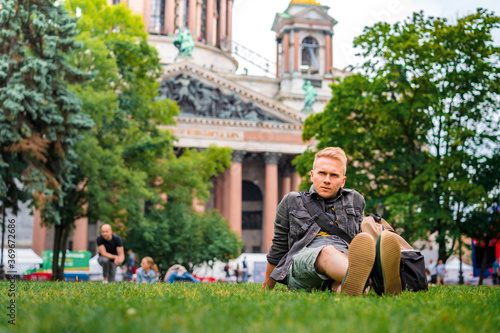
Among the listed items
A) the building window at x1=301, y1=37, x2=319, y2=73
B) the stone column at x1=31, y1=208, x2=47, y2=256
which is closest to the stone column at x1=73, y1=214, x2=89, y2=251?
the stone column at x1=31, y1=208, x2=47, y2=256

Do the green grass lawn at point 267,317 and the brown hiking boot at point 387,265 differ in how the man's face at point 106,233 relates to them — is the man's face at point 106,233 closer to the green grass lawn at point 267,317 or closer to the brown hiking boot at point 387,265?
the green grass lawn at point 267,317

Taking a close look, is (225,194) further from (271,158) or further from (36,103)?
(36,103)

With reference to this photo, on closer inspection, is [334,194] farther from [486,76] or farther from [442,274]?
[442,274]

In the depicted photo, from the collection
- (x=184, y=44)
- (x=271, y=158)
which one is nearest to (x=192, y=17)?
(x=184, y=44)

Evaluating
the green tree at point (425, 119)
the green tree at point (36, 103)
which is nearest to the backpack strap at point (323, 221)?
the green tree at point (36, 103)

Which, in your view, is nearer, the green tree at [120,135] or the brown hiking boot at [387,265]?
the brown hiking boot at [387,265]

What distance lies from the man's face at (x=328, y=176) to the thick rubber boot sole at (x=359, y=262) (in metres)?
0.99

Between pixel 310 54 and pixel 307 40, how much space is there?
4.31 ft

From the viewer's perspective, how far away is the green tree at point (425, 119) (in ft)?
68.6

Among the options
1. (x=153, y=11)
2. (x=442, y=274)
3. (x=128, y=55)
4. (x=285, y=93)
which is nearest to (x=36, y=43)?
(x=128, y=55)

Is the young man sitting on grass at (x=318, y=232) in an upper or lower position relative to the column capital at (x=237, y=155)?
lower

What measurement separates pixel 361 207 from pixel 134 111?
2137 centimetres

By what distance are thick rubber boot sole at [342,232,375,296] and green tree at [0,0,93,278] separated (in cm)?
1218

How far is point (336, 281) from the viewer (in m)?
5.34
